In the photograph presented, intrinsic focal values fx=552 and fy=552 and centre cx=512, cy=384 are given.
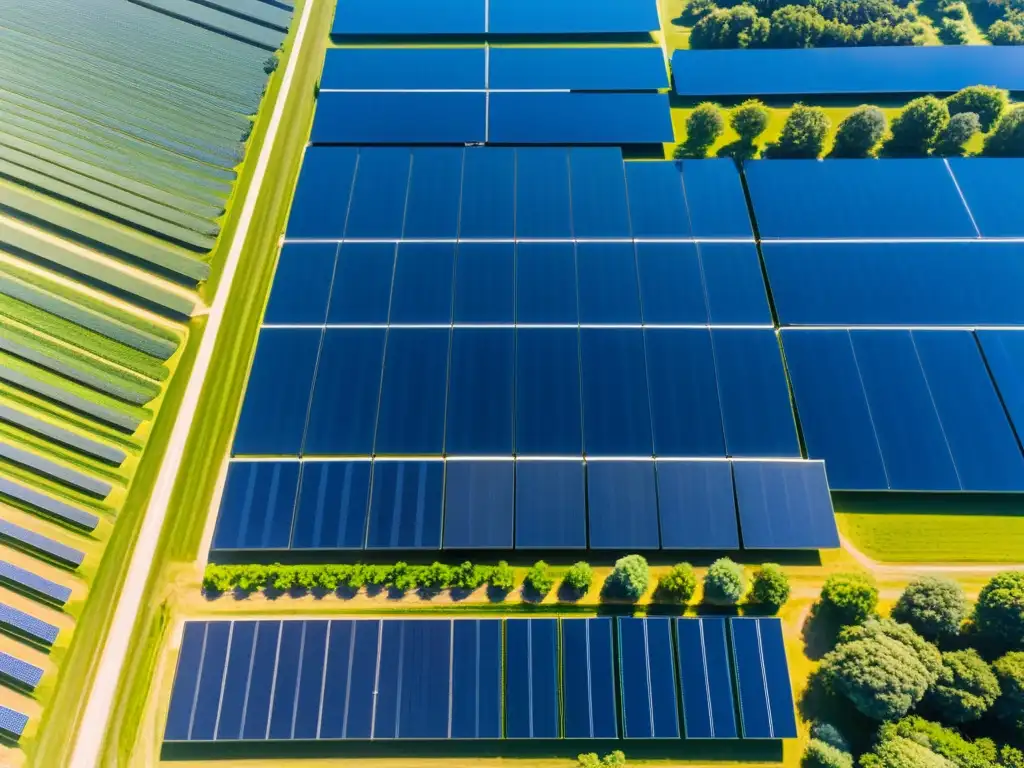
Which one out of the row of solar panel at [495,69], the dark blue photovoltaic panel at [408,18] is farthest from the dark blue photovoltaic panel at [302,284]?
the dark blue photovoltaic panel at [408,18]

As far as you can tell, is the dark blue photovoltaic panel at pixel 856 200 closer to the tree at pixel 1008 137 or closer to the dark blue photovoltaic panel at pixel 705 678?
the tree at pixel 1008 137

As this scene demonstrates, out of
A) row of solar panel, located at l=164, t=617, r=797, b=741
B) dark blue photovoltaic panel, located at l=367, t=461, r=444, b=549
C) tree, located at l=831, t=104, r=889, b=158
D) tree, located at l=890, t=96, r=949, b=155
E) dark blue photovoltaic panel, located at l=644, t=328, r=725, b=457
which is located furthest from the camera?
tree, located at l=890, t=96, r=949, b=155

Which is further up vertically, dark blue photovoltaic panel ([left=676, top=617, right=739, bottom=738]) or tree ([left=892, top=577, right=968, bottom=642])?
→ tree ([left=892, top=577, right=968, bottom=642])

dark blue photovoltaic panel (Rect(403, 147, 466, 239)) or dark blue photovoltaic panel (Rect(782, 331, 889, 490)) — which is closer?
dark blue photovoltaic panel (Rect(782, 331, 889, 490))

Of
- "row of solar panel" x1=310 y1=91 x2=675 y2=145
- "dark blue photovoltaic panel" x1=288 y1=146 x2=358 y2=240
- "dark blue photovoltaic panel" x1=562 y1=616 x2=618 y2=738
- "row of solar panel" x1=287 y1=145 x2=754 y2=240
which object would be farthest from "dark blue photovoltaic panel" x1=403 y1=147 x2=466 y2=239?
"dark blue photovoltaic panel" x1=562 y1=616 x2=618 y2=738

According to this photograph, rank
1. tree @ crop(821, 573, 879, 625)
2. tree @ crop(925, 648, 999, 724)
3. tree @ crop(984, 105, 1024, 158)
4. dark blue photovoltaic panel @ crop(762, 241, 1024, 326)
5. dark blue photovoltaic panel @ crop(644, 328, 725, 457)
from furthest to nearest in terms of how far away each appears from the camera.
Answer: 1. tree @ crop(984, 105, 1024, 158)
2. dark blue photovoltaic panel @ crop(762, 241, 1024, 326)
3. dark blue photovoltaic panel @ crop(644, 328, 725, 457)
4. tree @ crop(821, 573, 879, 625)
5. tree @ crop(925, 648, 999, 724)

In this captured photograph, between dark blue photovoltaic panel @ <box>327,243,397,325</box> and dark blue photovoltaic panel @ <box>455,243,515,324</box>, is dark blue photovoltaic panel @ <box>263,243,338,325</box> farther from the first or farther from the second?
dark blue photovoltaic panel @ <box>455,243,515,324</box>

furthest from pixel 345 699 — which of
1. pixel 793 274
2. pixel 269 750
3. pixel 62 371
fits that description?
pixel 793 274
